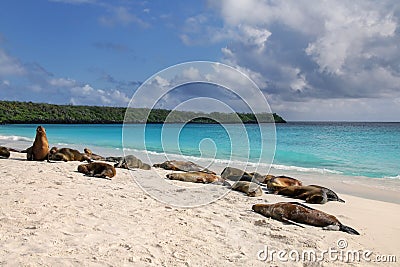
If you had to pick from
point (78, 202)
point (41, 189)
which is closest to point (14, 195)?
point (41, 189)

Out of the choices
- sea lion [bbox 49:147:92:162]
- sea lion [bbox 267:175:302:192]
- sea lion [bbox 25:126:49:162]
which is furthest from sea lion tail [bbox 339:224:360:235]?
sea lion [bbox 25:126:49:162]

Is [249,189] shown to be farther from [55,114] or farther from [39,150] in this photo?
[55,114]

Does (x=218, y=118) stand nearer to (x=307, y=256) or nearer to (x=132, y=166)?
(x=307, y=256)

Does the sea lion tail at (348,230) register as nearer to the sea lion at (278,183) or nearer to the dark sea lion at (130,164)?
the sea lion at (278,183)

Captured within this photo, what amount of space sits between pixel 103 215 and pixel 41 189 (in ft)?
6.51

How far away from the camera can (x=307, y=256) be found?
4.32 m

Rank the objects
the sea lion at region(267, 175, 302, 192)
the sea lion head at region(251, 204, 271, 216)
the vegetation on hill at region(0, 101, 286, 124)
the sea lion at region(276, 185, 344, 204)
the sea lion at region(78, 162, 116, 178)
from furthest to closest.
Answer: the vegetation on hill at region(0, 101, 286, 124), the sea lion at region(78, 162, 116, 178), the sea lion at region(267, 175, 302, 192), the sea lion at region(276, 185, 344, 204), the sea lion head at region(251, 204, 271, 216)

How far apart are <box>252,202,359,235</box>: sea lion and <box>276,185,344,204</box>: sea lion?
6.13ft

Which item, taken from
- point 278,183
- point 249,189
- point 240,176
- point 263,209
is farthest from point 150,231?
point 240,176

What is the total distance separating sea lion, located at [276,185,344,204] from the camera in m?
7.64

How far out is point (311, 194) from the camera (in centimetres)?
785
